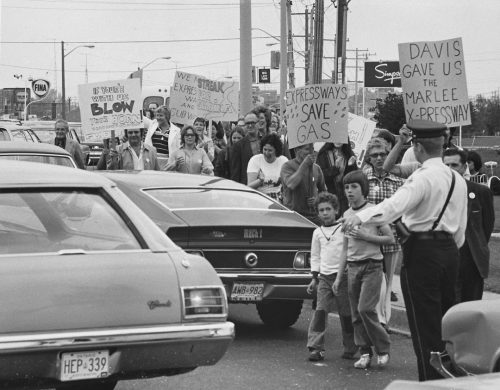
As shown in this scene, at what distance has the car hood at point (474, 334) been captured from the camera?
255 inches

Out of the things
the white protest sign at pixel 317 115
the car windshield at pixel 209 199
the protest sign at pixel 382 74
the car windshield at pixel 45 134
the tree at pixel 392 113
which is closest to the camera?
the car windshield at pixel 209 199

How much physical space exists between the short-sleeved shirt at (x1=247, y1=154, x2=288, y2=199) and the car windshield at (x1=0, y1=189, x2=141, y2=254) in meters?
6.51

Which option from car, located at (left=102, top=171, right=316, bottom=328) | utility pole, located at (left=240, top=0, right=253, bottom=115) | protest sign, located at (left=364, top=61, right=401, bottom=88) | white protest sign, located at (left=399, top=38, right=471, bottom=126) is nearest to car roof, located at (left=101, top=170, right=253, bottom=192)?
car, located at (left=102, top=171, right=316, bottom=328)

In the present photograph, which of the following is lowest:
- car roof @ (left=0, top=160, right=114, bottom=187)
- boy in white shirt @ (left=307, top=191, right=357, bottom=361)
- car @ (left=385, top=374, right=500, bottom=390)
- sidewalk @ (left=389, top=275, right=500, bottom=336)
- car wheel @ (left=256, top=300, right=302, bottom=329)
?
sidewalk @ (left=389, top=275, right=500, bottom=336)

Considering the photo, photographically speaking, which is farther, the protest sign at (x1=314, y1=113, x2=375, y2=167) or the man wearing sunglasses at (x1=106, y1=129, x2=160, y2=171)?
the protest sign at (x1=314, y1=113, x2=375, y2=167)

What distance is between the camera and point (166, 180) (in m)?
11.0

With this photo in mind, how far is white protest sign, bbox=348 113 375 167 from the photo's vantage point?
16.8 meters

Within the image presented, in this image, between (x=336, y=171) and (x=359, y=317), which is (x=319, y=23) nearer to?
(x=336, y=171)

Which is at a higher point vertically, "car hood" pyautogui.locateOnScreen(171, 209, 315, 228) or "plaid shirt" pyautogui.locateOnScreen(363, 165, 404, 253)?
"plaid shirt" pyautogui.locateOnScreen(363, 165, 404, 253)

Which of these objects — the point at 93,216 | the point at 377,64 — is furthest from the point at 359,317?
the point at 377,64

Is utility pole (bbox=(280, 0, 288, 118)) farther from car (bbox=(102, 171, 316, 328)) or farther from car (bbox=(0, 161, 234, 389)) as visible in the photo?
car (bbox=(0, 161, 234, 389))

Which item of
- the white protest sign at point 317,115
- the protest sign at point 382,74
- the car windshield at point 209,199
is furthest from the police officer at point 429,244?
the protest sign at point 382,74

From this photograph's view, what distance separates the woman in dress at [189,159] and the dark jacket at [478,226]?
20.1ft

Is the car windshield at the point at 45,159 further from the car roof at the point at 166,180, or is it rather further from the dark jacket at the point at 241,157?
the dark jacket at the point at 241,157
